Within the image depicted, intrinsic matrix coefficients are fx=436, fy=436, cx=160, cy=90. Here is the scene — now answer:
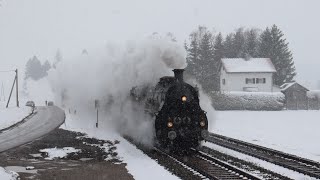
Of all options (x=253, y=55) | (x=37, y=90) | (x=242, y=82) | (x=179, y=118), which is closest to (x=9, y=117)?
(x=179, y=118)

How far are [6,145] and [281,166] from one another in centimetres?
1537

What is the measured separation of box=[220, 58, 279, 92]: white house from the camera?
69.5 m

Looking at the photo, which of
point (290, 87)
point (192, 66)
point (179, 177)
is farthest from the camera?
point (192, 66)

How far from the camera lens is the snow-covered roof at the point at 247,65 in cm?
6994

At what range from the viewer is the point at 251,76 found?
231ft

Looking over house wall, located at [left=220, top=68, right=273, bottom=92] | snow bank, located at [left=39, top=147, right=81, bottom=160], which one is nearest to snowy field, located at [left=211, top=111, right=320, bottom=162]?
snow bank, located at [left=39, top=147, right=81, bottom=160]

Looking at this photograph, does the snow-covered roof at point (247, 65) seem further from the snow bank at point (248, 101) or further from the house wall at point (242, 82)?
the snow bank at point (248, 101)

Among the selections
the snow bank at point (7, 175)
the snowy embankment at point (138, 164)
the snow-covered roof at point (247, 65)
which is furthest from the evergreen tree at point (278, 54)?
the snow bank at point (7, 175)

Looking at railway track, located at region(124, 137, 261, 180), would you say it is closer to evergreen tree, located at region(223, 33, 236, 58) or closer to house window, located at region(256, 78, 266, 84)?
house window, located at region(256, 78, 266, 84)

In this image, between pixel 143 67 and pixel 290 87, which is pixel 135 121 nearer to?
pixel 143 67

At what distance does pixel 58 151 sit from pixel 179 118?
597 centimetres

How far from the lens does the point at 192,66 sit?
76250mm

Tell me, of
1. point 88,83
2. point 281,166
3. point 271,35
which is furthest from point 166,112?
point 271,35

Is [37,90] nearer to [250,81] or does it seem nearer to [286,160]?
[250,81]
